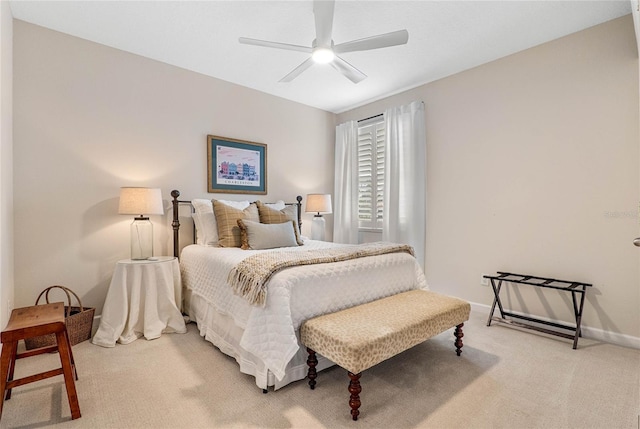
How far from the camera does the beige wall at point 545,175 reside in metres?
2.53

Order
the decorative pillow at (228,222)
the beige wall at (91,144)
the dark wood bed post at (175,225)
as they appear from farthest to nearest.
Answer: the dark wood bed post at (175,225) < the decorative pillow at (228,222) < the beige wall at (91,144)

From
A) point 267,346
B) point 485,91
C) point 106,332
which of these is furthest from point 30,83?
point 485,91

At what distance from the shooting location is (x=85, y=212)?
2.89 meters

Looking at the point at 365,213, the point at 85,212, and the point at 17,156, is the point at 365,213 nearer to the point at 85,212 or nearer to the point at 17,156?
the point at 85,212

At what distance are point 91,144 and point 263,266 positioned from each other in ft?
7.30

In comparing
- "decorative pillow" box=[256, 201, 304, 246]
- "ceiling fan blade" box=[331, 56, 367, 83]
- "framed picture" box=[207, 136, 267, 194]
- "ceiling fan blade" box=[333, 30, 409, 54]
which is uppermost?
"ceiling fan blade" box=[333, 30, 409, 54]

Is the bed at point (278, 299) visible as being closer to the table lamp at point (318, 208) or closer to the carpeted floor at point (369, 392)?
the carpeted floor at point (369, 392)

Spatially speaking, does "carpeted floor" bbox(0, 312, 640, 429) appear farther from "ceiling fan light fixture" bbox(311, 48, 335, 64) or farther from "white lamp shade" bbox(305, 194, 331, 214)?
"ceiling fan light fixture" bbox(311, 48, 335, 64)

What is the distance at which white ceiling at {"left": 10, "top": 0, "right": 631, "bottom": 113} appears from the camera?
2402 mm

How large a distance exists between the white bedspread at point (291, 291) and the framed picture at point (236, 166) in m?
1.15

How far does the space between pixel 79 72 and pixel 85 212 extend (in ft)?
4.20

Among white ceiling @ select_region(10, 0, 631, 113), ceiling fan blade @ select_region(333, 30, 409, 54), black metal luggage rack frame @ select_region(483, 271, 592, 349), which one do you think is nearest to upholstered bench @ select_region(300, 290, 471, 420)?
black metal luggage rack frame @ select_region(483, 271, 592, 349)

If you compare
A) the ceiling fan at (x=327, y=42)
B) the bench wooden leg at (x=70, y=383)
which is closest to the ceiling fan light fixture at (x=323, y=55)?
the ceiling fan at (x=327, y=42)

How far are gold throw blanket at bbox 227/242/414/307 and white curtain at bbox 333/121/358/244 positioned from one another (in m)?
2.18
